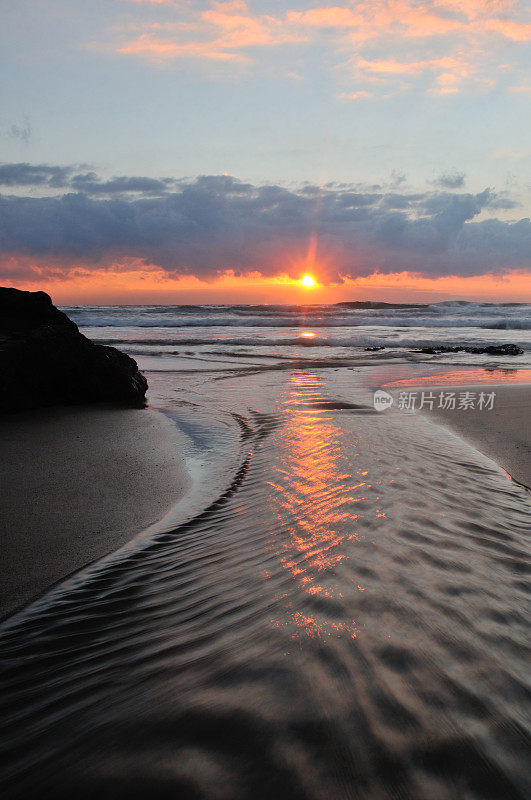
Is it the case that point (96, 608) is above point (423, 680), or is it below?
below

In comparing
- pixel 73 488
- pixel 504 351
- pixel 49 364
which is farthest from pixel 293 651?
pixel 504 351

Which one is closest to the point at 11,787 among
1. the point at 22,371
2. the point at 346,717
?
the point at 346,717

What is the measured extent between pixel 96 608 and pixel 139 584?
0.73 feet

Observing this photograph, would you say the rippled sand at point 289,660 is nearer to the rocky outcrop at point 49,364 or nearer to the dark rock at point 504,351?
the rocky outcrop at point 49,364

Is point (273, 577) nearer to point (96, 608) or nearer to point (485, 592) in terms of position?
point (96, 608)

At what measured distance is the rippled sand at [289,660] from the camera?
42.0 inches

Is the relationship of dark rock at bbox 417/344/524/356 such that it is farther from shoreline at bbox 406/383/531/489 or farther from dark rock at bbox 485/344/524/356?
shoreline at bbox 406/383/531/489

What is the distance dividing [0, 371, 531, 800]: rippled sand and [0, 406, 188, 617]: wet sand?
0.23 metres

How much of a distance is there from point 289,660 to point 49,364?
18.0ft

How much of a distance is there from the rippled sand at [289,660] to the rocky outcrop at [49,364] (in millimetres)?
3839

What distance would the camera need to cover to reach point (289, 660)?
4.65 ft

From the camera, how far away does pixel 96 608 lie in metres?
1.91

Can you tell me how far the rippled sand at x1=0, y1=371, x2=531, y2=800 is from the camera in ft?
3.50

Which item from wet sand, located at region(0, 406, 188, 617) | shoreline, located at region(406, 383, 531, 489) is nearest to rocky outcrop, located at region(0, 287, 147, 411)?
wet sand, located at region(0, 406, 188, 617)
